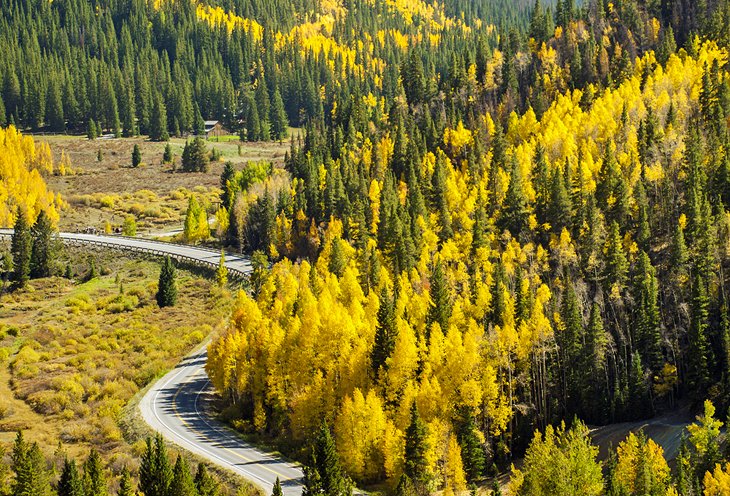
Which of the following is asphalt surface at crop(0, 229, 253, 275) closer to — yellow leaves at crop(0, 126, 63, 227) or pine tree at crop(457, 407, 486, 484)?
yellow leaves at crop(0, 126, 63, 227)

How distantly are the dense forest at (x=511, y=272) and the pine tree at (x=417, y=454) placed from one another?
16cm

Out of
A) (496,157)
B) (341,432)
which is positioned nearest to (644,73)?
(496,157)

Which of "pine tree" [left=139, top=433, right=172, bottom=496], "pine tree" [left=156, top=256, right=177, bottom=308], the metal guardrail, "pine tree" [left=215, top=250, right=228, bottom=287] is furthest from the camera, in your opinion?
the metal guardrail

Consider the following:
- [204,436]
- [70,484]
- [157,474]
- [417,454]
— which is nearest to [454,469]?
[417,454]

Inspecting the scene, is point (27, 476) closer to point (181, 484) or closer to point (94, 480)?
point (94, 480)

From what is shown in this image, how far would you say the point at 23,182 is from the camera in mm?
174375

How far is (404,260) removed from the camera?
365 feet

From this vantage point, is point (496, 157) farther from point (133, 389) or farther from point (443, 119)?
point (133, 389)

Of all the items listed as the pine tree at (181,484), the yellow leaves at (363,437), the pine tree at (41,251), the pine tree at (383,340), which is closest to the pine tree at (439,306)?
the pine tree at (383,340)

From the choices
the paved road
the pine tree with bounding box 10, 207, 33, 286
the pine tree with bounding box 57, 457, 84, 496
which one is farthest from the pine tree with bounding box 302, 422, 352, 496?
the pine tree with bounding box 10, 207, 33, 286

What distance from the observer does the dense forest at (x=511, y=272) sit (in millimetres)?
77625

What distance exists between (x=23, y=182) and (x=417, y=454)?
12688 cm

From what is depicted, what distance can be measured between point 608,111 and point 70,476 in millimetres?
93444

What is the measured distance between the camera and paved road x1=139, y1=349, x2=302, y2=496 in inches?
2836
